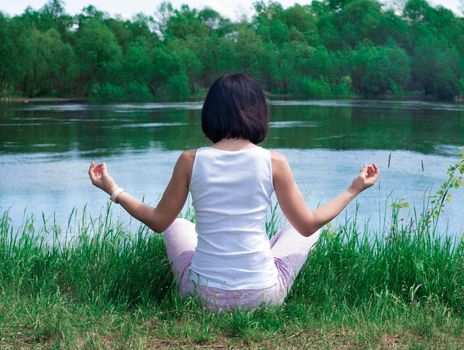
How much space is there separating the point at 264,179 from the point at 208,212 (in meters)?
0.27

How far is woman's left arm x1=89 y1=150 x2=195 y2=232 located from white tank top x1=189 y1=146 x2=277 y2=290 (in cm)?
4

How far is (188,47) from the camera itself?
75.6 metres

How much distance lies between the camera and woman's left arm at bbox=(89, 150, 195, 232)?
10.5 ft

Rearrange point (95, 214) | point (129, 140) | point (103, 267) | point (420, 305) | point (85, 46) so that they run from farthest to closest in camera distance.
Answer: point (85, 46), point (129, 140), point (95, 214), point (103, 267), point (420, 305)

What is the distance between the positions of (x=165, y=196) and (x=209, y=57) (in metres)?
71.4

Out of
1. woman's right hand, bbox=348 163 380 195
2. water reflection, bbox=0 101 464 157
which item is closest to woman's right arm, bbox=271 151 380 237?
woman's right hand, bbox=348 163 380 195

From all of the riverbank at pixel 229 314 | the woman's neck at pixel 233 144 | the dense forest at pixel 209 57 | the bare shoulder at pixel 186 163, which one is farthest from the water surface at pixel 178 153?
the dense forest at pixel 209 57

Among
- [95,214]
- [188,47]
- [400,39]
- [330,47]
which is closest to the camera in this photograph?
[95,214]

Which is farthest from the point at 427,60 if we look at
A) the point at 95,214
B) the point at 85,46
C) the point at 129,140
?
the point at 95,214

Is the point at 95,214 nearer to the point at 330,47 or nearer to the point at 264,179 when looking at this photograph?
the point at 264,179

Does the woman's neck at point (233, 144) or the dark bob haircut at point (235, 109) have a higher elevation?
the dark bob haircut at point (235, 109)

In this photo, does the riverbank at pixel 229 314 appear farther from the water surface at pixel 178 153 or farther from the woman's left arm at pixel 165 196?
the water surface at pixel 178 153

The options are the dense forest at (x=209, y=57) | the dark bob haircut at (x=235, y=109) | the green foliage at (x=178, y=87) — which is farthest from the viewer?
Answer: the green foliage at (x=178, y=87)

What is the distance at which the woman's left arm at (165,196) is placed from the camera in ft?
10.5
